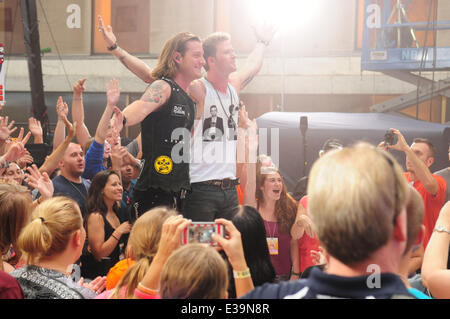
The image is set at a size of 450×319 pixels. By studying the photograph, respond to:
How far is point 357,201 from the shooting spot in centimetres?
117

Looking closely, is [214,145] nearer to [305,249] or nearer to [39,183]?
[305,249]

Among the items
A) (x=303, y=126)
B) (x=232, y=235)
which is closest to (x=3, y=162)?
(x=232, y=235)

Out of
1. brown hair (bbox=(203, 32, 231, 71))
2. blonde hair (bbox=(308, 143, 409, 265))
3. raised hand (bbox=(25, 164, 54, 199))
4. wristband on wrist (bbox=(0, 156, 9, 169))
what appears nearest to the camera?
blonde hair (bbox=(308, 143, 409, 265))

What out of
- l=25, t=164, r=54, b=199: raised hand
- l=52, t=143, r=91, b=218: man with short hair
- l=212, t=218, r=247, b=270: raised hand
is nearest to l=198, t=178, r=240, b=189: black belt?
l=25, t=164, r=54, b=199: raised hand

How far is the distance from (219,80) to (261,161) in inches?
40.9

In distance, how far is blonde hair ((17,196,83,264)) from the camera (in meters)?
2.34

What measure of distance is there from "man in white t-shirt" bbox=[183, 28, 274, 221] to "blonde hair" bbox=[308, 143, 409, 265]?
258 cm

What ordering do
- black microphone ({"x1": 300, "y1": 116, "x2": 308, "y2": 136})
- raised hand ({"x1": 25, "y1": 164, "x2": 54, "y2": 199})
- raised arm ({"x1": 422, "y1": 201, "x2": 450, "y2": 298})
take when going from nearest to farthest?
raised arm ({"x1": 422, "y1": 201, "x2": 450, "y2": 298})
raised hand ({"x1": 25, "y1": 164, "x2": 54, "y2": 199})
black microphone ({"x1": 300, "y1": 116, "x2": 308, "y2": 136})

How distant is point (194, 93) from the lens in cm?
390

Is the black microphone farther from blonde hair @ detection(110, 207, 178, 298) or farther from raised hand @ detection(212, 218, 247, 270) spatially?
raised hand @ detection(212, 218, 247, 270)

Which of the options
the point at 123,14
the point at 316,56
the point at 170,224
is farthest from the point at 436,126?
the point at 123,14

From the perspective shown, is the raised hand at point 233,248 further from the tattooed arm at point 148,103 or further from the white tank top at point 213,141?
the white tank top at point 213,141

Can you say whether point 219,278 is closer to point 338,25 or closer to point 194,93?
point 194,93
